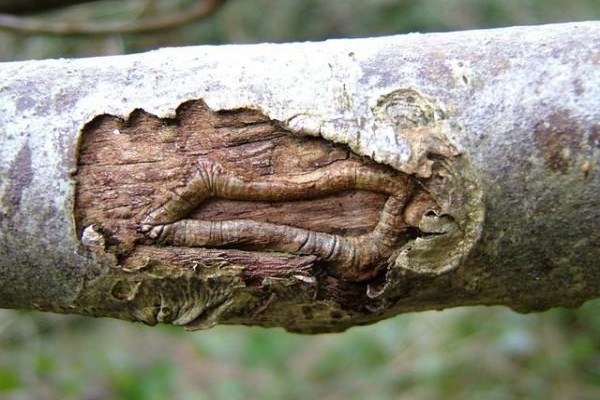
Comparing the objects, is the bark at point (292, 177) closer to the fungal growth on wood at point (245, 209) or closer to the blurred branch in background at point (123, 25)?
the fungal growth on wood at point (245, 209)

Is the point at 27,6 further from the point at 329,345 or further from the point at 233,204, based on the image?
the point at 329,345

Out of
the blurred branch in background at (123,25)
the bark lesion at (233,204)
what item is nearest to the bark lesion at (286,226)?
the bark lesion at (233,204)

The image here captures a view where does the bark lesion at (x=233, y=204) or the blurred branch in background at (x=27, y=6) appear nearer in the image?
the bark lesion at (x=233, y=204)

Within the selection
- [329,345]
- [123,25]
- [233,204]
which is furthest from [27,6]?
[329,345]

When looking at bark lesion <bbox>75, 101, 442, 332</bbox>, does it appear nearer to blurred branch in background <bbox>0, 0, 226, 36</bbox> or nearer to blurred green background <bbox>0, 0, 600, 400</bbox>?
blurred branch in background <bbox>0, 0, 226, 36</bbox>

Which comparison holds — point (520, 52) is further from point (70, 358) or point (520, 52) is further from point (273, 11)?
point (70, 358)

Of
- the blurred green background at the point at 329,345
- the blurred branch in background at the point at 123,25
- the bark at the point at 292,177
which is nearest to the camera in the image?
the bark at the point at 292,177

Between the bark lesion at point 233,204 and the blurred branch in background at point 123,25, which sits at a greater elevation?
the blurred branch in background at point 123,25

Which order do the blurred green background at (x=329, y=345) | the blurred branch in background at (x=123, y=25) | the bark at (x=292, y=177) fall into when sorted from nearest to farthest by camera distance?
1. the bark at (x=292, y=177)
2. the blurred branch in background at (x=123, y=25)
3. the blurred green background at (x=329, y=345)
